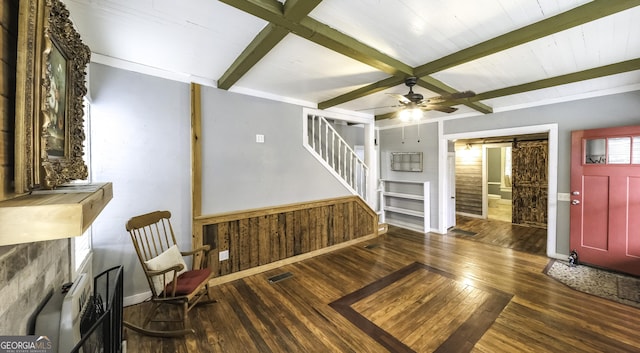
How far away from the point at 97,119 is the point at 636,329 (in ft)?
17.2

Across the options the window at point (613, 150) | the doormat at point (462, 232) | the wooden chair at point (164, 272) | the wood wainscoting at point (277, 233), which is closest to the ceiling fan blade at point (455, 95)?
the wood wainscoting at point (277, 233)

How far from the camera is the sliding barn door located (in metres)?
5.36

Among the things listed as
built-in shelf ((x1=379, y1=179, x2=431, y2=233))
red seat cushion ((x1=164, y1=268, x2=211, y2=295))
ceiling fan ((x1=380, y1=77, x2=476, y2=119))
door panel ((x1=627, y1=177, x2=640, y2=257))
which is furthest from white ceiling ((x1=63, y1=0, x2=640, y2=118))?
built-in shelf ((x1=379, y1=179, x2=431, y2=233))

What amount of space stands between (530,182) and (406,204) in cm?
305

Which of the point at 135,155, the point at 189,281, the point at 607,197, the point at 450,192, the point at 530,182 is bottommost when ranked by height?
the point at 189,281

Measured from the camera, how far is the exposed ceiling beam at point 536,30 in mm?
1444

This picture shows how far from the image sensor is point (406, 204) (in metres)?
5.46

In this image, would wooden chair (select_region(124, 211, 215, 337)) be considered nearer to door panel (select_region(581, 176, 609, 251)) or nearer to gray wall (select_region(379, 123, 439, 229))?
gray wall (select_region(379, 123, 439, 229))

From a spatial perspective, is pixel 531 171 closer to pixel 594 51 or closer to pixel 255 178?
pixel 594 51

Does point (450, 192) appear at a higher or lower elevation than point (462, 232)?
higher

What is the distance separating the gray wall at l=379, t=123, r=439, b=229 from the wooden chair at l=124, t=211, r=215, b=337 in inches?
174

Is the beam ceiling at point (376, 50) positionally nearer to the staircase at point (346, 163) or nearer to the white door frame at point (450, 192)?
the staircase at point (346, 163)

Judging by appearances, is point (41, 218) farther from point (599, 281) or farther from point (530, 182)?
point (530, 182)

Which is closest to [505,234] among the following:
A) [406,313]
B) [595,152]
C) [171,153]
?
[595,152]
